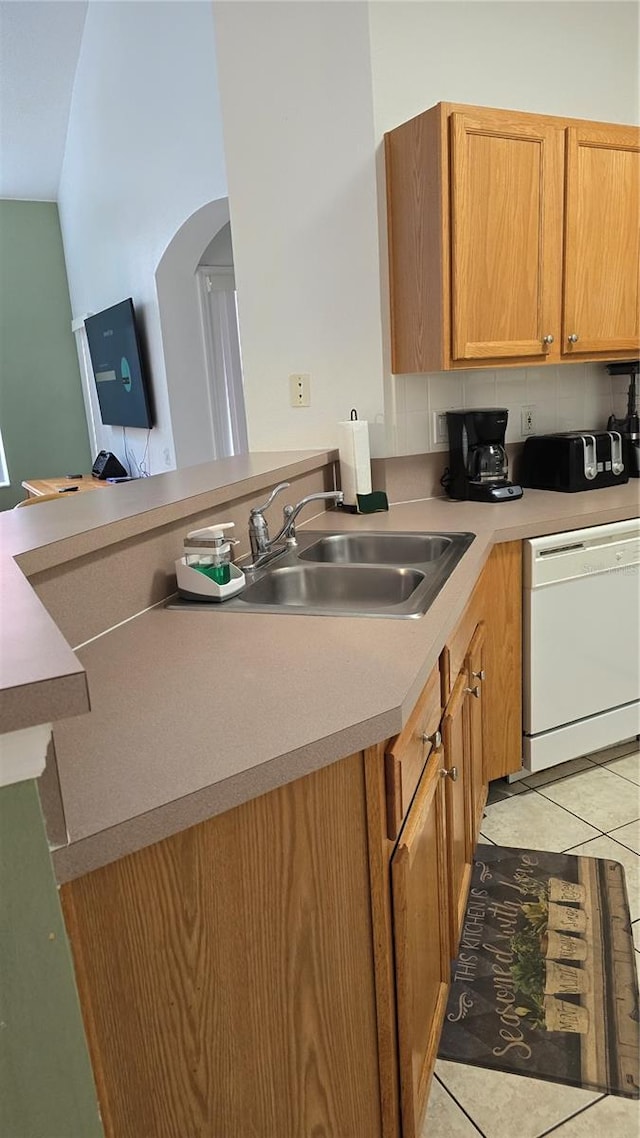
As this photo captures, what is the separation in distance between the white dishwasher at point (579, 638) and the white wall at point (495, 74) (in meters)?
0.71

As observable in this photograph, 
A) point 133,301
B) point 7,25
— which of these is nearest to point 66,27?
point 7,25

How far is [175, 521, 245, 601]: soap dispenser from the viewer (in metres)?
1.63

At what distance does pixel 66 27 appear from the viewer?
5.09 meters

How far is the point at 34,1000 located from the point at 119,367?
5009 mm

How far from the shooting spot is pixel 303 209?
2590 millimetres

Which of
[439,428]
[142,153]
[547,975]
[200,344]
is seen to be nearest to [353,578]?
[547,975]

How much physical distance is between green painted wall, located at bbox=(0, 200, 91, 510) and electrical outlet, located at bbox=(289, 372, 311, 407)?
4899 mm

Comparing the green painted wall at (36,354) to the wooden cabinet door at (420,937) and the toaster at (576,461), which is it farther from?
the wooden cabinet door at (420,937)

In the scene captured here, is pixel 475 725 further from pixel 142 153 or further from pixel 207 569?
pixel 142 153

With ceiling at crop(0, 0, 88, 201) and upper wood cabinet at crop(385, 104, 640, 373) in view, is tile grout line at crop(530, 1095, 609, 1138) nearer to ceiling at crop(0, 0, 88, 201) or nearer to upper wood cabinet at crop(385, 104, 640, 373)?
upper wood cabinet at crop(385, 104, 640, 373)

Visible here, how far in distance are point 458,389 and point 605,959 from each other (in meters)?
1.89

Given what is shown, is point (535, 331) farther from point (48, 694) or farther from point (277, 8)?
point (48, 694)

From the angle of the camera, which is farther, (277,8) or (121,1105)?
(277,8)

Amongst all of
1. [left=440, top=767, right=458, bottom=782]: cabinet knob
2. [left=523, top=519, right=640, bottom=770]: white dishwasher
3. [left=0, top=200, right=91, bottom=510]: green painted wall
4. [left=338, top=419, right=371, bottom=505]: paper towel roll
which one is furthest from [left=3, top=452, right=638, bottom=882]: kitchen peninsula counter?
[left=0, top=200, right=91, bottom=510]: green painted wall
